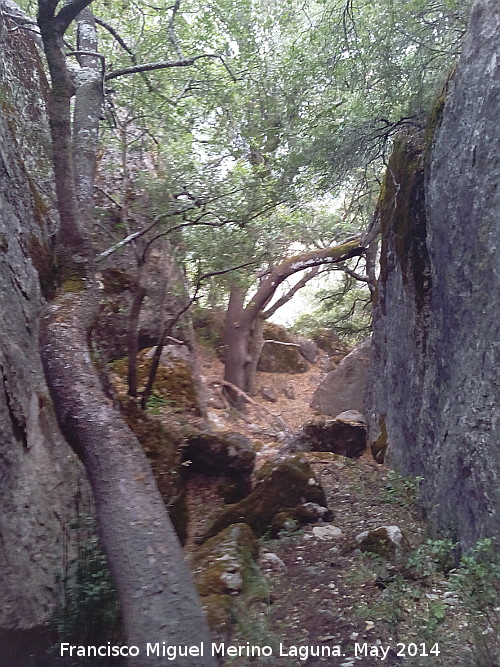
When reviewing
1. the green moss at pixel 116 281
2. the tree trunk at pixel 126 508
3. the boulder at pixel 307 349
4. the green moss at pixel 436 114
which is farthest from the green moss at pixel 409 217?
the boulder at pixel 307 349

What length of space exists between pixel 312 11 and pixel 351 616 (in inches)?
324

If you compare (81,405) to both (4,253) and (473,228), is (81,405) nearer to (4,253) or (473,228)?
(4,253)

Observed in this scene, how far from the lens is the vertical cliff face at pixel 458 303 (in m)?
3.99

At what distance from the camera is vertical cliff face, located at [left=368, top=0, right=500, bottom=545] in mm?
3994

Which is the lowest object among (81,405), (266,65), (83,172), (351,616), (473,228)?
(351,616)

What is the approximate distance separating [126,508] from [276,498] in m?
3.07

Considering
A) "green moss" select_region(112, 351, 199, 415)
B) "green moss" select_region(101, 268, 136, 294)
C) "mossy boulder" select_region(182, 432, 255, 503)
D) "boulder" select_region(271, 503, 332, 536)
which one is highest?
"green moss" select_region(101, 268, 136, 294)

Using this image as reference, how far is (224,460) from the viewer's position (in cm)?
655

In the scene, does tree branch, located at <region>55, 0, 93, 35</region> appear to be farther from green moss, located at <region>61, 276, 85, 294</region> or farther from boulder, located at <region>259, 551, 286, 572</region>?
boulder, located at <region>259, 551, 286, 572</region>

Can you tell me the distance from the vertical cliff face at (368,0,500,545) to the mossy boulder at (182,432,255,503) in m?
1.91

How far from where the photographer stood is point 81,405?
10.7 feet

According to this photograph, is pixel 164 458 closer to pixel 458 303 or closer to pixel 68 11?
pixel 458 303

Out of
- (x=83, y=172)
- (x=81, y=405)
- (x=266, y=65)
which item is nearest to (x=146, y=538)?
(x=81, y=405)

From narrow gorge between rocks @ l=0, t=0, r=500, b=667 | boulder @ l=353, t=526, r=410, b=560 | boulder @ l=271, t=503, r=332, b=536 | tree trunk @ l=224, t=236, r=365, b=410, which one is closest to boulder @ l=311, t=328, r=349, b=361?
tree trunk @ l=224, t=236, r=365, b=410
